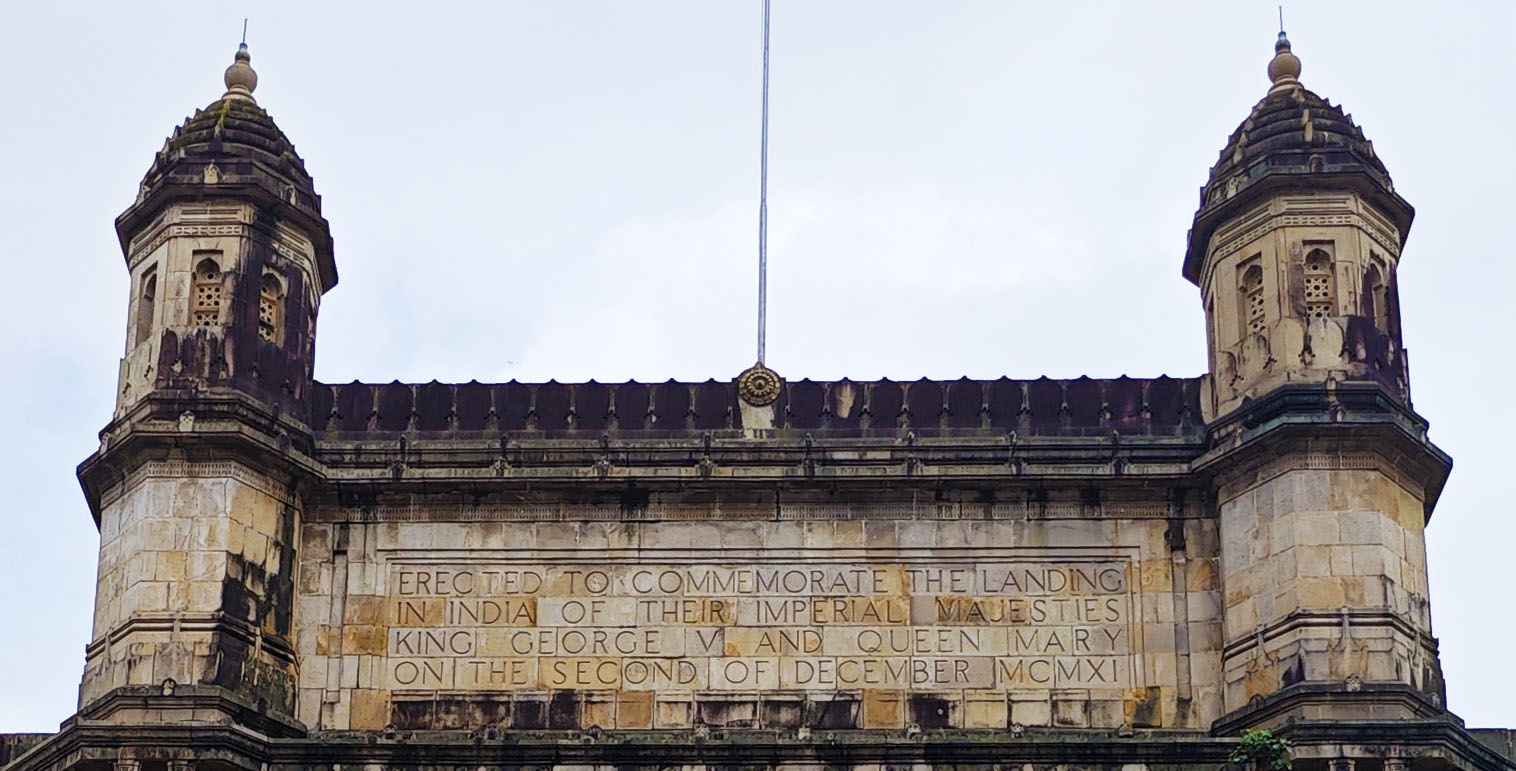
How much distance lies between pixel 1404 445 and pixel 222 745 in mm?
15425

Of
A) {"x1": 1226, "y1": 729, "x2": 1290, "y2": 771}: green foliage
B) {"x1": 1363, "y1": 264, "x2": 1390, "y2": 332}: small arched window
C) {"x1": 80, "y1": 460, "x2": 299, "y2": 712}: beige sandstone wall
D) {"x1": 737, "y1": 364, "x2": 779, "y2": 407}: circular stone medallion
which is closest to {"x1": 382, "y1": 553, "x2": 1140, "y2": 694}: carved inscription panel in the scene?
{"x1": 80, "y1": 460, "x2": 299, "y2": 712}: beige sandstone wall

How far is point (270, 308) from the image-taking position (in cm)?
4222

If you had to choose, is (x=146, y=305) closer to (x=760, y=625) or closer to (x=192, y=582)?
(x=192, y=582)

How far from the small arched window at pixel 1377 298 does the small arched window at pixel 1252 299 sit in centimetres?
139

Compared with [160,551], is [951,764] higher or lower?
lower

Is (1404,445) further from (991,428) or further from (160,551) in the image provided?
(160,551)

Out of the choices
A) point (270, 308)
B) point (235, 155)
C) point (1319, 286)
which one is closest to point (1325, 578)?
point (1319, 286)

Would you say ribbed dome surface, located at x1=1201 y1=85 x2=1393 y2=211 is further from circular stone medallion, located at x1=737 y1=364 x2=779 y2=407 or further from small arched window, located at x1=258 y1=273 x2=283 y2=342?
small arched window, located at x1=258 y1=273 x2=283 y2=342

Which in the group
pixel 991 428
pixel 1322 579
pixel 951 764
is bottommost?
pixel 951 764

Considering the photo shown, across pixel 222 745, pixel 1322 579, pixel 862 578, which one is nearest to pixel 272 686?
pixel 222 745

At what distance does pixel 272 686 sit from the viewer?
39.6 m

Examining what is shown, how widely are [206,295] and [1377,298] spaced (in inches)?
621

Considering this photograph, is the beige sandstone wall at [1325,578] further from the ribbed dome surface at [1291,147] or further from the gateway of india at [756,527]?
the ribbed dome surface at [1291,147]

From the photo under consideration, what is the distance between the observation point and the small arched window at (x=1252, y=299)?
41250mm
